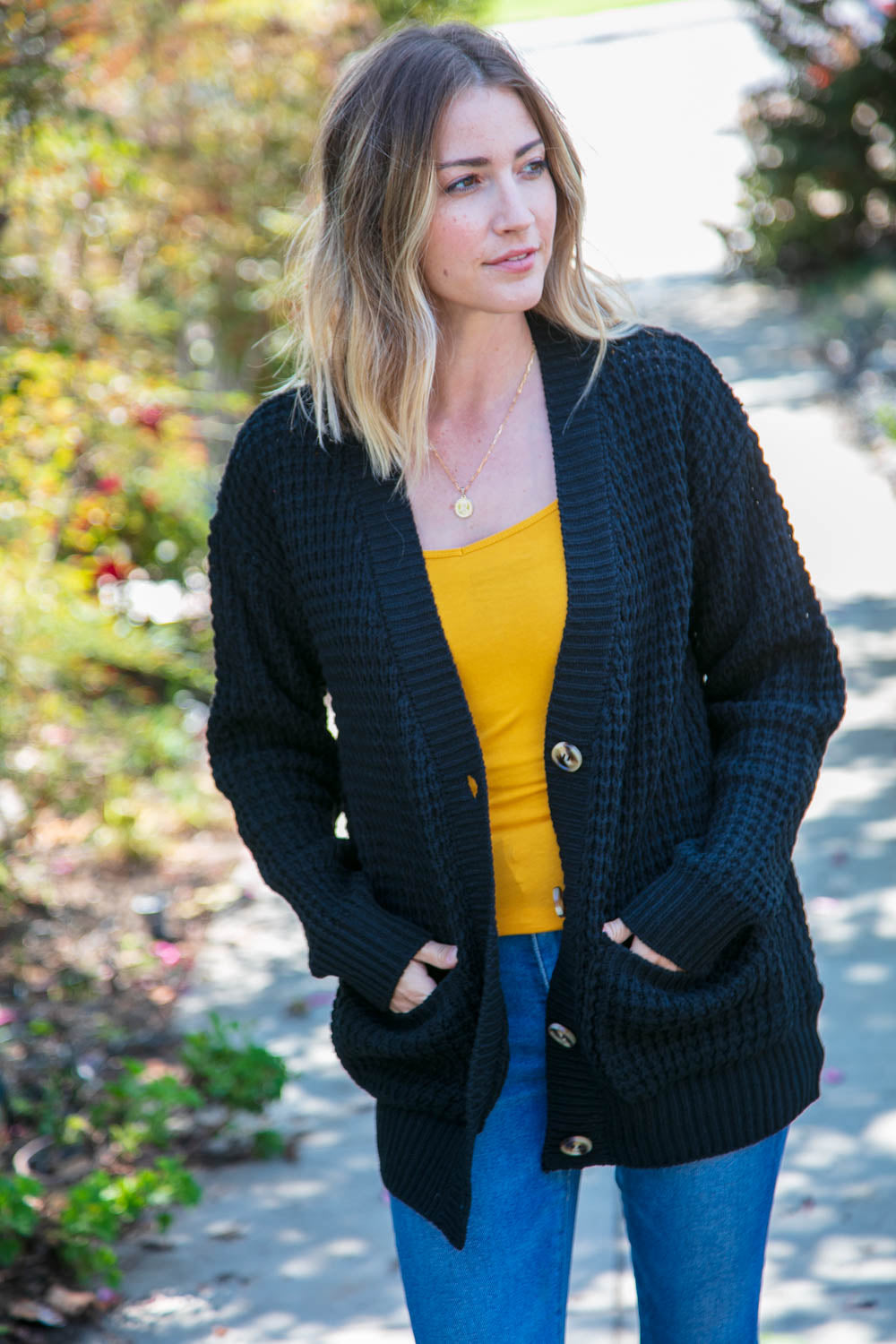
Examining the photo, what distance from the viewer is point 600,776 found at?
1.87m

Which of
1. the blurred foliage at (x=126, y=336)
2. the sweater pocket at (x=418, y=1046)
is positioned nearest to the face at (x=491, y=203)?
the blurred foliage at (x=126, y=336)

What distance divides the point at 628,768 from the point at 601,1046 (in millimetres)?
369

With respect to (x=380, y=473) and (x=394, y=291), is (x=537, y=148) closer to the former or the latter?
(x=394, y=291)

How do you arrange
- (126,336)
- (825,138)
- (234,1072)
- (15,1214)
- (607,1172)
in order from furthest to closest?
(825,138) → (126,336) → (234,1072) → (607,1172) → (15,1214)

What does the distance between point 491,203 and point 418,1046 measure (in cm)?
117

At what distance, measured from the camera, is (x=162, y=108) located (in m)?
7.58

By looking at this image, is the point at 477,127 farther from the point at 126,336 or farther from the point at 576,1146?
the point at 126,336

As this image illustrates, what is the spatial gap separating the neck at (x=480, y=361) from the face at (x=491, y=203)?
7 centimetres

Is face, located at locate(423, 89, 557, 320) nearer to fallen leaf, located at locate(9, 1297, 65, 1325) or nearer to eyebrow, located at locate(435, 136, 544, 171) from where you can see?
eyebrow, located at locate(435, 136, 544, 171)

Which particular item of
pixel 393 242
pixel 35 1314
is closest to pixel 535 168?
pixel 393 242

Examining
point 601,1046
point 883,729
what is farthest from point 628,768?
point 883,729

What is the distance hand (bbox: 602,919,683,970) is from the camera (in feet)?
6.15

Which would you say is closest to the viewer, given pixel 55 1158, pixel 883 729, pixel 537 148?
pixel 537 148

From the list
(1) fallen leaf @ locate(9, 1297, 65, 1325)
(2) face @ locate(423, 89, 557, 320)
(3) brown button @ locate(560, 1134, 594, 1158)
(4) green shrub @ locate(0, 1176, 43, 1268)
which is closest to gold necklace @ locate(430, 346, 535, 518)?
(2) face @ locate(423, 89, 557, 320)
